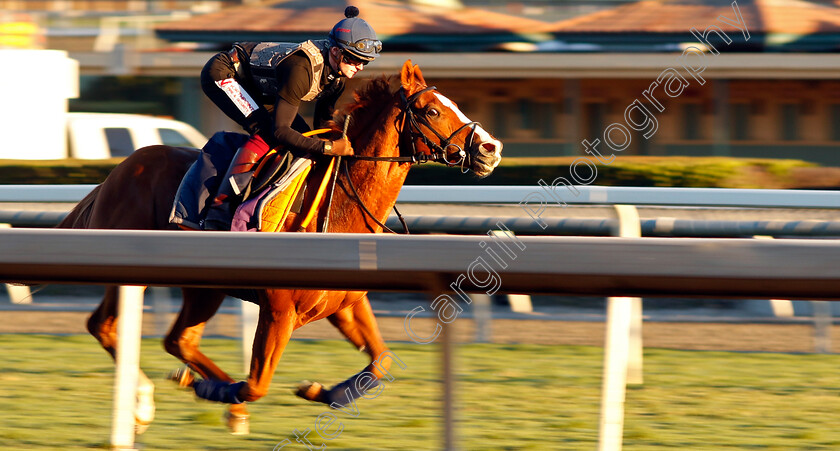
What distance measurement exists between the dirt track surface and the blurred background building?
Answer: 11.0 m

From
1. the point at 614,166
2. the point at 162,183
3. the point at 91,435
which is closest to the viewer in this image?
the point at 91,435

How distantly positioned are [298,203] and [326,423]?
893 millimetres

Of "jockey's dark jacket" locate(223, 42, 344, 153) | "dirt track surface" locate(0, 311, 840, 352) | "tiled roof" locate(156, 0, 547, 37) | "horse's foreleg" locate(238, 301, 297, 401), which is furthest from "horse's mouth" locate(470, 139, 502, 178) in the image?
"tiled roof" locate(156, 0, 547, 37)

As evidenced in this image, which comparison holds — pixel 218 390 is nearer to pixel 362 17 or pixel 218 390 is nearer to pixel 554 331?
pixel 554 331

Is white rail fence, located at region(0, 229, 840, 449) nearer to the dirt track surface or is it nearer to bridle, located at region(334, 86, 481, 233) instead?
bridle, located at region(334, 86, 481, 233)

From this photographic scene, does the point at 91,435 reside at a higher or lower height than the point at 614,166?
lower

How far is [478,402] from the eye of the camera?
200 inches

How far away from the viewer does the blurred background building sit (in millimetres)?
18375

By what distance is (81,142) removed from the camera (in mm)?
13109

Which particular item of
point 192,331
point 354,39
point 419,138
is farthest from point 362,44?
point 192,331

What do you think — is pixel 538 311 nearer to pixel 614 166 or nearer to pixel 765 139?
pixel 614 166

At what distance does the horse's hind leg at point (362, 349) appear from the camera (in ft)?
13.1

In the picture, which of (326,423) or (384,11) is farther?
(384,11)

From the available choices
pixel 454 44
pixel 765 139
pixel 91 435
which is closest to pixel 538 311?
pixel 91 435
